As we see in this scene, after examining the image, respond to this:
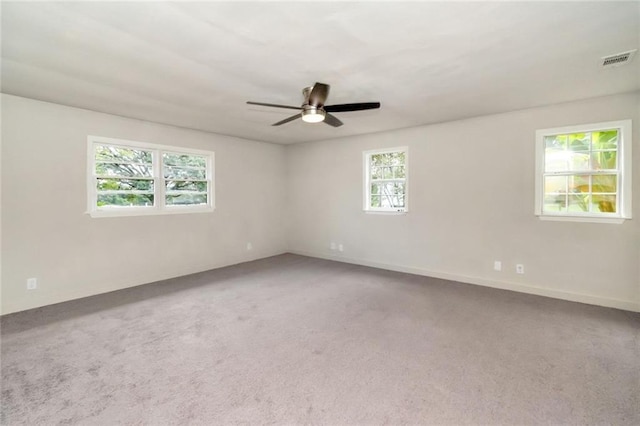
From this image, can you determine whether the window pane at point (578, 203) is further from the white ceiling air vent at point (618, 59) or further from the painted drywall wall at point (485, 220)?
the white ceiling air vent at point (618, 59)

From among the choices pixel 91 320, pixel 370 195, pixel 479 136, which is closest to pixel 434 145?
pixel 479 136

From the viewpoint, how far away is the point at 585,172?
3736 mm

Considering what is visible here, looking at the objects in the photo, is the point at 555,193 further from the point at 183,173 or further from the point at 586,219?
the point at 183,173

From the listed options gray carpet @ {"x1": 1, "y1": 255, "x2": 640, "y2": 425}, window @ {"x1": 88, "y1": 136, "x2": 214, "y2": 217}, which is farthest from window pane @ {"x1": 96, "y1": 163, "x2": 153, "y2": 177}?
gray carpet @ {"x1": 1, "y1": 255, "x2": 640, "y2": 425}

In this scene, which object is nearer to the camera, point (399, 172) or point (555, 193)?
point (555, 193)

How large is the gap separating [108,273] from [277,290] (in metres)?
2.42

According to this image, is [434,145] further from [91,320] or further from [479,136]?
[91,320]

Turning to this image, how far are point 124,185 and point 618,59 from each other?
586 cm

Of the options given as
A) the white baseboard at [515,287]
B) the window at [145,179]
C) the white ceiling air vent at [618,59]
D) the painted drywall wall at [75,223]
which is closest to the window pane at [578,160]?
the white ceiling air vent at [618,59]

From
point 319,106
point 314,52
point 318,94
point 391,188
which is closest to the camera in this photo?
point 314,52

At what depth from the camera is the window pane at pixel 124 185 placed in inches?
167

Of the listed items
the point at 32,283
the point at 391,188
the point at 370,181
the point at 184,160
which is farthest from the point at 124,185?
the point at 391,188

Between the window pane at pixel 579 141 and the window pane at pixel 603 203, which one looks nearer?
the window pane at pixel 603 203

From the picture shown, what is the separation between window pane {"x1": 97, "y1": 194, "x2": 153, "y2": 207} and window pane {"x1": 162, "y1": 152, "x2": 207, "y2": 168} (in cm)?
65
